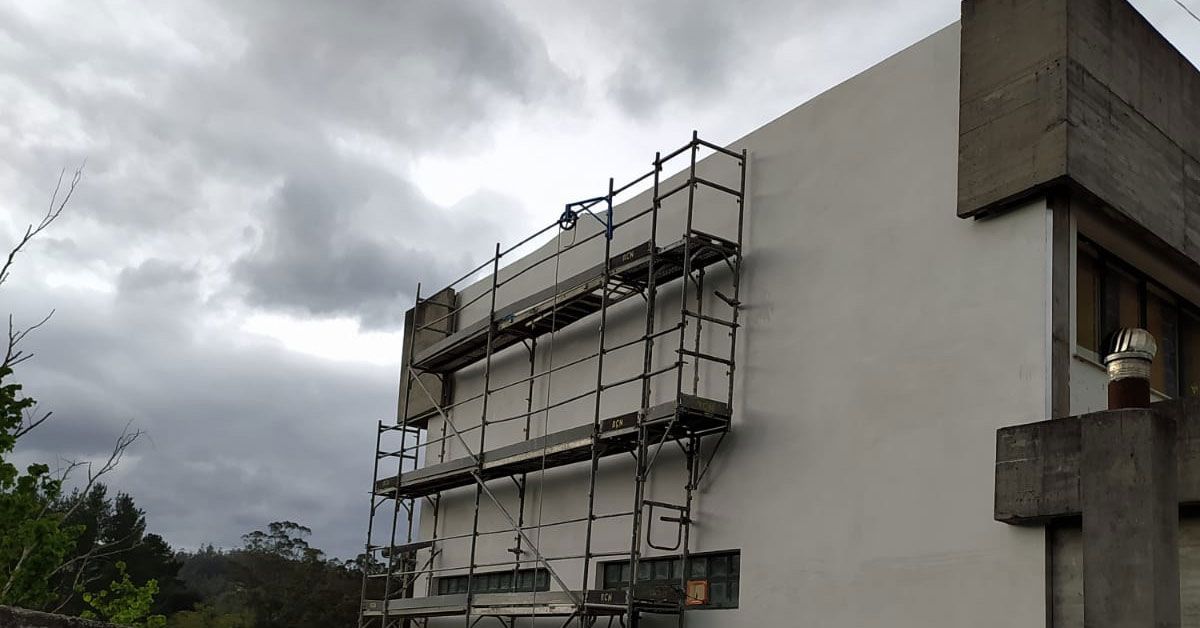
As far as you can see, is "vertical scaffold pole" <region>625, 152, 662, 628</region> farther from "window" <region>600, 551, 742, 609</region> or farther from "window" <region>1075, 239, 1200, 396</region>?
"window" <region>1075, 239, 1200, 396</region>

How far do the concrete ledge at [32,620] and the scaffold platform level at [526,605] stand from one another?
25.4ft

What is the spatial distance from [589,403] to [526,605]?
3.20 m

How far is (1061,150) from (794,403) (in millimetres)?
3985

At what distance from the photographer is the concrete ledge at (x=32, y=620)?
6.10 m

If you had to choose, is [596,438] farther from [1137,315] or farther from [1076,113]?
[1076,113]

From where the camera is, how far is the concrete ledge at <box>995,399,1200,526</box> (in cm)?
921

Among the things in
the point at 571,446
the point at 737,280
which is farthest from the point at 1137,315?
the point at 571,446

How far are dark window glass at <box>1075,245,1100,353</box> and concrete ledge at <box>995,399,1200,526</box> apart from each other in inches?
76.3

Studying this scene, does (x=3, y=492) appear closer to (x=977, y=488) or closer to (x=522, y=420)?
(x=522, y=420)

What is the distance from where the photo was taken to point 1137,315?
→ 12.7 m

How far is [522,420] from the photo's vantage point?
61.6 ft

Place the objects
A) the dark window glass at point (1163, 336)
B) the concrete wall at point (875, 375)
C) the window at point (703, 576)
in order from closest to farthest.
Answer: the concrete wall at point (875, 375) < the dark window glass at point (1163, 336) < the window at point (703, 576)

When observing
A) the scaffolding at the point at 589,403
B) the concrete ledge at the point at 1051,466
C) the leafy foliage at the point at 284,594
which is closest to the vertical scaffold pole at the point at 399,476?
the scaffolding at the point at 589,403

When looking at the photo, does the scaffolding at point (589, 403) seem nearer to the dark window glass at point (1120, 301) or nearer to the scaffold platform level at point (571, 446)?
the scaffold platform level at point (571, 446)
